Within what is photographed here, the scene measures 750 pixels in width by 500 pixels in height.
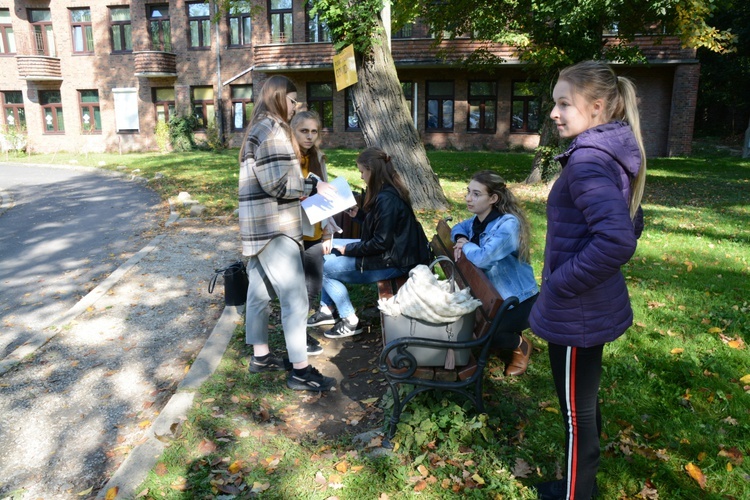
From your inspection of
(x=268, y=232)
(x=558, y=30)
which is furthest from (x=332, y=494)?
(x=558, y=30)

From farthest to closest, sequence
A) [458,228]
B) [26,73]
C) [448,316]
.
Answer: [26,73] → [458,228] → [448,316]

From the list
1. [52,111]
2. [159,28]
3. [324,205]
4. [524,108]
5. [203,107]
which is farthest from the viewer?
[52,111]

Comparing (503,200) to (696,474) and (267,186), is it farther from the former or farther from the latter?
(696,474)

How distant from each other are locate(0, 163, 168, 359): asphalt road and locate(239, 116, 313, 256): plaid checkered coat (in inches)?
115

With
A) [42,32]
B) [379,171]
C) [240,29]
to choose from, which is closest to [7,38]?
[42,32]

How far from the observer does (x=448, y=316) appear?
10.8 feet

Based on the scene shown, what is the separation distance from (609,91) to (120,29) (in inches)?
1297

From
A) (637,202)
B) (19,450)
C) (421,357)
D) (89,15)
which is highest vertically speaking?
(89,15)

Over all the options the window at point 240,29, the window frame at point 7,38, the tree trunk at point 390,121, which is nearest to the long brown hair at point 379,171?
the tree trunk at point 390,121

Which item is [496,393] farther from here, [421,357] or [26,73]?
[26,73]

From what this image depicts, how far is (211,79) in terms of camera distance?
1148 inches

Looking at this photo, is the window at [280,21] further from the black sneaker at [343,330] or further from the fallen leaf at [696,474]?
the fallen leaf at [696,474]

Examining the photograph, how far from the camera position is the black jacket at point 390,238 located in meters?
4.70

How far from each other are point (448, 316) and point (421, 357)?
0.97 feet
